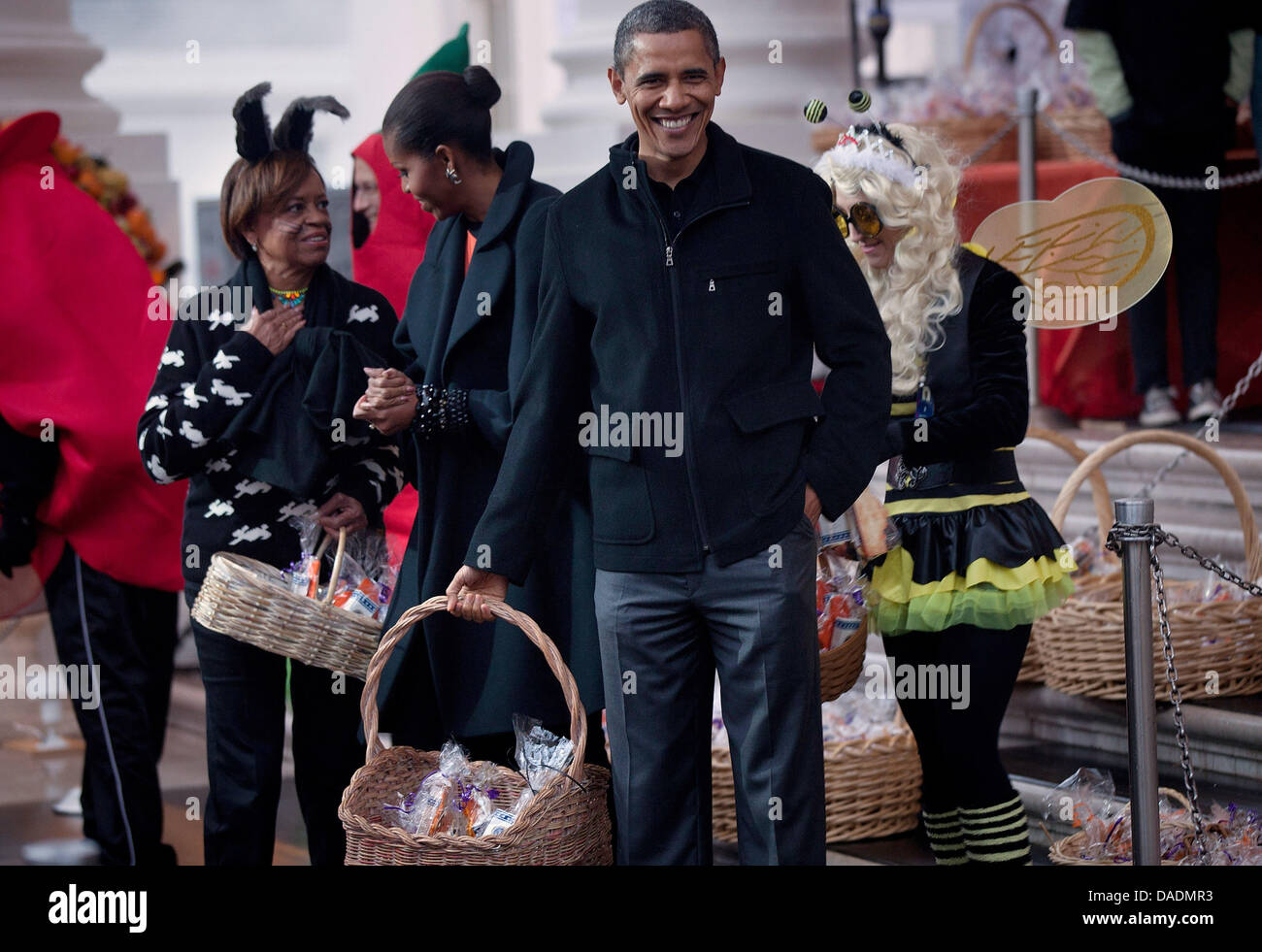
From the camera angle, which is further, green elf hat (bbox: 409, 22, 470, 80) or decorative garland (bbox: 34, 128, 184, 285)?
decorative garland (bbox: 34, 128, 184, 285)

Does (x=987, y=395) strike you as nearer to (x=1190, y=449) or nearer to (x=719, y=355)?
(x=719, y=355)

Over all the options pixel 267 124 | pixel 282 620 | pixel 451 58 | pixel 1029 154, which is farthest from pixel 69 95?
pixel 282 620

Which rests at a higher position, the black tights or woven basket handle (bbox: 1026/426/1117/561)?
woven basket handle (bbox: 1026/426/1117/561)

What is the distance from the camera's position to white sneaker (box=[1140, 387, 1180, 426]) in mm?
5703

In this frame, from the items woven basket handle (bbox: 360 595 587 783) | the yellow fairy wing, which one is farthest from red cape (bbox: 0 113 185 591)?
the yellow fairy wing

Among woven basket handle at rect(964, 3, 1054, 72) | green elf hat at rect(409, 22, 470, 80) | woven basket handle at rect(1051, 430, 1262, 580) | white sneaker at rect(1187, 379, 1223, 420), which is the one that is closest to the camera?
woven basket handle at rect(1051, 430, 1262, 580)

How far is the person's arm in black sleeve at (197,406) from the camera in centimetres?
338

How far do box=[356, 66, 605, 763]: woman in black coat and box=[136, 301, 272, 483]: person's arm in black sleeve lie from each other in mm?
391

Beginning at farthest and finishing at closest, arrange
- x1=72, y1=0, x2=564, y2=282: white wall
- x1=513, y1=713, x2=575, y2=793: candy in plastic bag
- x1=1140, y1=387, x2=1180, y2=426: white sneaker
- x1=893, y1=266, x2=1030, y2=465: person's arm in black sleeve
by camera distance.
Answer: x1=72, y1=0, x2=564, y2=282: white wall < x1=1140, y1=387, x2=1180, y2=426: white sneaker < x1=893, y1=266, x2=1030, y2=465: person's arm in black sleeve < x1=513, y1=713, x2=575, y2=793: candy in plastic bag

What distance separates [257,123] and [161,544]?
4.50 feet

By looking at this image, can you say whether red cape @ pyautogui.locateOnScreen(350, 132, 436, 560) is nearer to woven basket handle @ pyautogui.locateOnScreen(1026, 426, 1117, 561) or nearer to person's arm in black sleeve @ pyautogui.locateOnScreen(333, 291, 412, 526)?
person's arm in black sleeve @ pyautogui.locateOnScreen(333, 291, 412, 526)

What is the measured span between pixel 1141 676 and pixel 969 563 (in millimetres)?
432

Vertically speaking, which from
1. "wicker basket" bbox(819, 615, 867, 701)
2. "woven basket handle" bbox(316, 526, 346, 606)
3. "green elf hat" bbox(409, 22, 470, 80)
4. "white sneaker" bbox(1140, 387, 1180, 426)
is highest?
"green elf hat" bbox(409, 22, 470, 80)

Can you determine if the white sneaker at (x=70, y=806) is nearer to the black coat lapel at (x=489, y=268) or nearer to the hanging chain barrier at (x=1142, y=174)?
the black coat lapel at (x=489, y=268)
